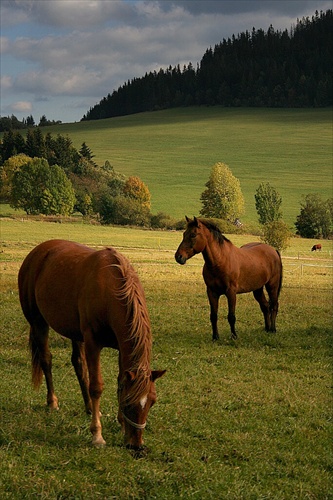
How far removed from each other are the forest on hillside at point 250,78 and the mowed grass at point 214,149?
661cm

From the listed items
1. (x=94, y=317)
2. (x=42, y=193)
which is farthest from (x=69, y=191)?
(x=94, y=317)

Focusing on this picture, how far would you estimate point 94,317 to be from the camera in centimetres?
622

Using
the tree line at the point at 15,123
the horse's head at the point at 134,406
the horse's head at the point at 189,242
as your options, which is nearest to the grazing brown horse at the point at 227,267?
the horse's head at the point at 189,242

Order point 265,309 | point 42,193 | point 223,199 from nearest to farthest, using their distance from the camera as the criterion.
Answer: point 265,309
point 42,193
point 223,199

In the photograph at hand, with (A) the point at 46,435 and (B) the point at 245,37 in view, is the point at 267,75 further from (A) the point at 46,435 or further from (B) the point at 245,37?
(A) the point at 46,435

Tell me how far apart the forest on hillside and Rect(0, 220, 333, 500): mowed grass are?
12910 cm

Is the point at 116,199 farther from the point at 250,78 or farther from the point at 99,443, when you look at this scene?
the point at 250,78

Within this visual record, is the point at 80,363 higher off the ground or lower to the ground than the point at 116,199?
higher

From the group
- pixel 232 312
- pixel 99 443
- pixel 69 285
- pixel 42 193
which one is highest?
pixel 69 285

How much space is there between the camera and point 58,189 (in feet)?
201

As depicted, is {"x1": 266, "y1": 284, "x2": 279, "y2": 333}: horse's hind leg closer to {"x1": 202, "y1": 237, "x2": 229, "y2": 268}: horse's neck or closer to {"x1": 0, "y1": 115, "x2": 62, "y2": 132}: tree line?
{"x1": 202, "y1": 237, "x2": 229, "y2": 268}: horse's neck

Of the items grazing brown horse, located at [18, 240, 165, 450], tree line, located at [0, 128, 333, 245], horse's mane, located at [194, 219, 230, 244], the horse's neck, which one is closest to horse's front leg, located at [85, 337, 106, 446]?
grazing brown horse, located at [18, 240, 165, 450]

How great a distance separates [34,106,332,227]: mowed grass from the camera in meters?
80.7

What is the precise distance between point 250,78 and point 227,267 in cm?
14149
